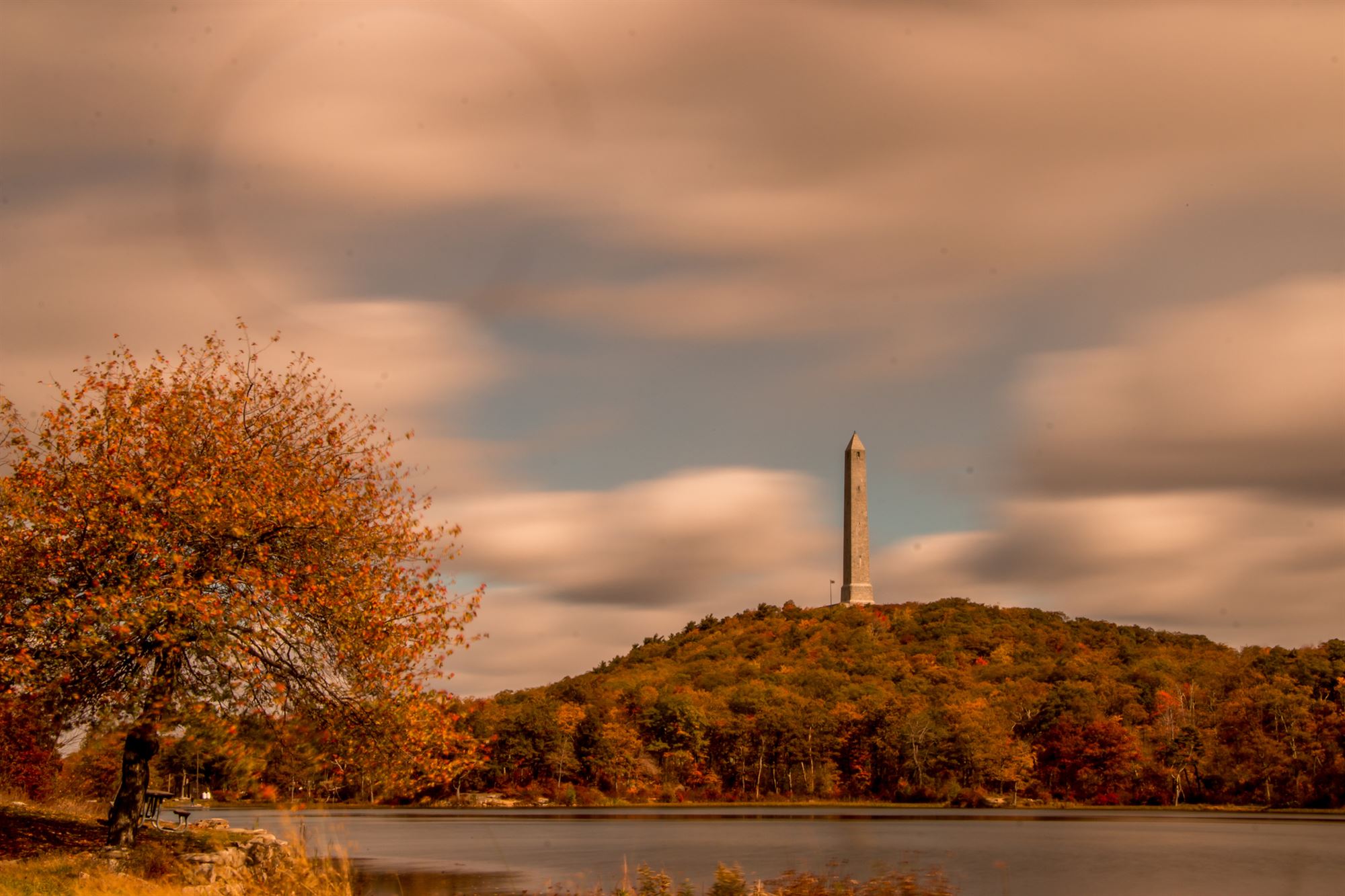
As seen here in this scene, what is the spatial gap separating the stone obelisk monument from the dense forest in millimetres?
5239

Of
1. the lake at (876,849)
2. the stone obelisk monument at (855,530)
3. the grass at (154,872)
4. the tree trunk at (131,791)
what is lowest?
the lake at (876,849)

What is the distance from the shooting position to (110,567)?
30578 mm

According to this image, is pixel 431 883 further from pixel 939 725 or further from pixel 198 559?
pixel 939 725

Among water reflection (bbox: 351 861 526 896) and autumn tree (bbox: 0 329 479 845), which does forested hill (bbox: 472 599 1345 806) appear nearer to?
water reflection (bbox: 351 861 526 896)

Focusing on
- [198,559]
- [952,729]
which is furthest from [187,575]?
[952,729]

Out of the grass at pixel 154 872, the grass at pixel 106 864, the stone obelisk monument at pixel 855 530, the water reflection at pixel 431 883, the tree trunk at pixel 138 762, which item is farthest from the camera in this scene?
the stone obelisk monument at pixel 855 530

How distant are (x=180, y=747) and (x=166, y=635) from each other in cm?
580

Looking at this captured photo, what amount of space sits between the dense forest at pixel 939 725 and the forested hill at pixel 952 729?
26cm

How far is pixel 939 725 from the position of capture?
14175cm

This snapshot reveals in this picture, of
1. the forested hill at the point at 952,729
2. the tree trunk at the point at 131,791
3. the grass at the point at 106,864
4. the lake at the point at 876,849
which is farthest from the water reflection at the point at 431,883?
the forested hill at the point at 952,729

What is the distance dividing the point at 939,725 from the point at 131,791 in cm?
11890

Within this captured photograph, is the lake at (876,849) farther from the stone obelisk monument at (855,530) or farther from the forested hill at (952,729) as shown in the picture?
the stone obelisk monument at (855,530)

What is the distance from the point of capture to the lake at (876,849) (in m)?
47.2

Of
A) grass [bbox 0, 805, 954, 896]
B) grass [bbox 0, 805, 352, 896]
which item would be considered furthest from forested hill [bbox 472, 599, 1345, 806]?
grass [bbox 0, 805, 352, 896]
